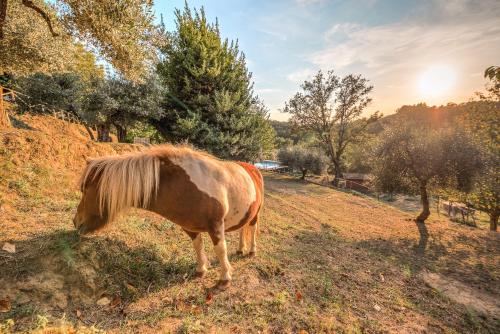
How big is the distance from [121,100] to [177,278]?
1083 cm

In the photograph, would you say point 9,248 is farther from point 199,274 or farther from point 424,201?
point 424,201

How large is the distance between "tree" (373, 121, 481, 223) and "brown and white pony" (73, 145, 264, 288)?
13.0 m

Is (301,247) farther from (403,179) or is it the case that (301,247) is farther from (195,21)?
(195,21)

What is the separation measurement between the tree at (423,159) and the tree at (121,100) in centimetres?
1345

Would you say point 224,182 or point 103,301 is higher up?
point 224,182

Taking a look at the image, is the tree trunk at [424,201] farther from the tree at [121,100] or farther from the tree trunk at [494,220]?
the tree at [121,100]

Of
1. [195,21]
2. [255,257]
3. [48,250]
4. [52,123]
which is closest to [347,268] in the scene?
[255,257]

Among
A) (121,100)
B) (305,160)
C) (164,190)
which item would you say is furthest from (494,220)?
(121,100)

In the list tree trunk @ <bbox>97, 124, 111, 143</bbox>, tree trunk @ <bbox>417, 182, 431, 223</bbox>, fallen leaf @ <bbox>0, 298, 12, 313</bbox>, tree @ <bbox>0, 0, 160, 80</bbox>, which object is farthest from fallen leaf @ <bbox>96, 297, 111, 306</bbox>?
tree trunk @ <bbox>417, 182, 431, 223</bbox>

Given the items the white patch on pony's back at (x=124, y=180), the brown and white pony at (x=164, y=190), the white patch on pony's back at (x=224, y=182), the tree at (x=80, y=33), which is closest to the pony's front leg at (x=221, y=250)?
the brown and white pony at (x=164, y=190)

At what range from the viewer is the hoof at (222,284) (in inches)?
142

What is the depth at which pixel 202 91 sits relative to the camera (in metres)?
13.8

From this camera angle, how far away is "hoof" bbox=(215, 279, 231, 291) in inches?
142

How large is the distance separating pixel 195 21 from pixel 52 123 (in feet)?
31.5
